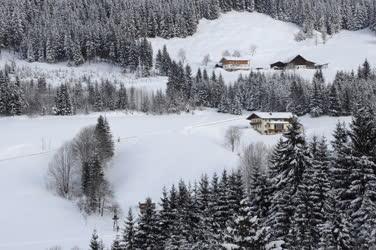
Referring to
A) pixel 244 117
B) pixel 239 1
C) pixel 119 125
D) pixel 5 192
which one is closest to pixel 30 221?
pixel 5 192

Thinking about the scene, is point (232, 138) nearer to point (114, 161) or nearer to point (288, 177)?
point (114, 161)

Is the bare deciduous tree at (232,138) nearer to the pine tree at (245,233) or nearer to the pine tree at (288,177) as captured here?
the pine tree at (288,177)

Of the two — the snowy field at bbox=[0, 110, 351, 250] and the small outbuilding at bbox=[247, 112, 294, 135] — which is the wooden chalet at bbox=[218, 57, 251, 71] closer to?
the snowy field at bbox=[0, 110, 351, 250]

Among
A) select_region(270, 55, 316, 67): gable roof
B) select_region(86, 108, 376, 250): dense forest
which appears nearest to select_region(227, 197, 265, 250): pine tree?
select_region(86, 108, 376, 250): dense forest

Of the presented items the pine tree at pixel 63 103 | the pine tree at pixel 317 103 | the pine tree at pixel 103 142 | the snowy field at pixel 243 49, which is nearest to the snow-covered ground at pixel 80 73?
the snowy field at pixel 243 49

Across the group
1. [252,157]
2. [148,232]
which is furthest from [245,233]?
[252,157]

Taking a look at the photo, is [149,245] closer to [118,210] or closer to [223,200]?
[223,200]

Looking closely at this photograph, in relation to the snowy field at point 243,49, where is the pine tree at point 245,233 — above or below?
below
